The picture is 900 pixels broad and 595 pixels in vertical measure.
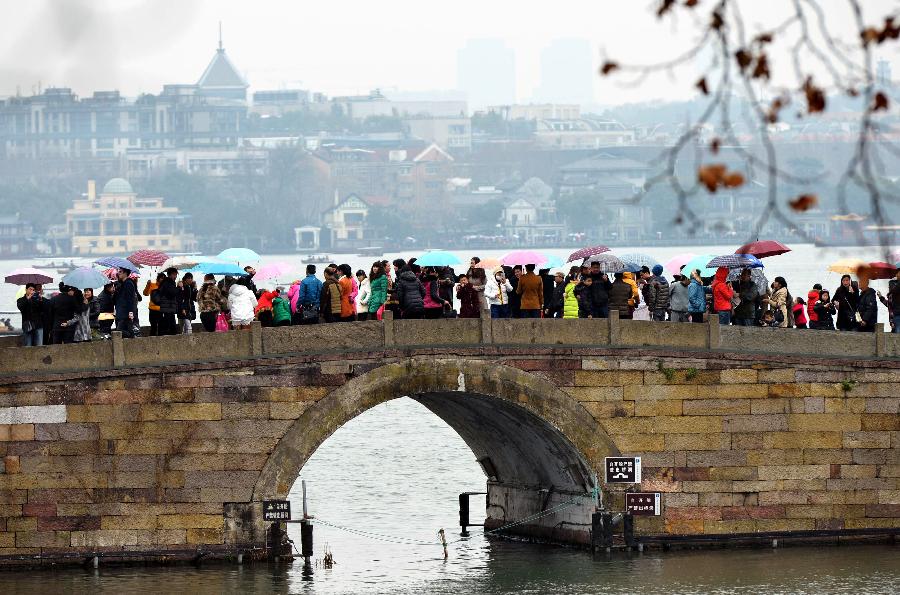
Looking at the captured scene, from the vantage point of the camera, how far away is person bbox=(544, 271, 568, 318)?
27734 millimetres

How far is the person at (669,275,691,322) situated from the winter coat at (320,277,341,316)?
5012mm

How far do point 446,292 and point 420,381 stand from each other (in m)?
2.34

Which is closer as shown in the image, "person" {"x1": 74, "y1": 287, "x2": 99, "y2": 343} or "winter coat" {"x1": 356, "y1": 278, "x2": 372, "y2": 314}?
"person" {"x1": 74, "y1": 287, "x2": 99, "y2": 343}

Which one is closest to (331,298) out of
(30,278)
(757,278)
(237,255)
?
(237,255)

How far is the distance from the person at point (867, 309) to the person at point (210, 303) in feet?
31.1

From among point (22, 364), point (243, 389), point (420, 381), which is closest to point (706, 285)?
point (420, 381)

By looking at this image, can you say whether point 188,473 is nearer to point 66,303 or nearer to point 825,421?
point 66,303

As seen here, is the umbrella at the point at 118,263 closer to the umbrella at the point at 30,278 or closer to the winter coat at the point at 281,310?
the umbrella at the point at 30,278

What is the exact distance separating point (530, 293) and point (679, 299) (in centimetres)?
224

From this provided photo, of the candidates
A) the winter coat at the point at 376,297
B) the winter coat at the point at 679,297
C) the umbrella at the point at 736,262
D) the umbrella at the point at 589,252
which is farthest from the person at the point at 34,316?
the umbrella at the point at 736,262

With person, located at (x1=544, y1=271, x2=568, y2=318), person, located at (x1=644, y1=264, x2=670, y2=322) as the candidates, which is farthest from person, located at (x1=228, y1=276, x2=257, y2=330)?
person, located at (x1=644, y1=264, x2=670, y2=322)

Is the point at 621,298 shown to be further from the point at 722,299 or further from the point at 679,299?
the point at 722,299

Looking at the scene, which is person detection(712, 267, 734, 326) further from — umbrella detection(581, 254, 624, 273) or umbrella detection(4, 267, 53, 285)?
umbrella detection(4, 267, 53, 285)

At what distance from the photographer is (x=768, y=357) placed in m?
26.0
